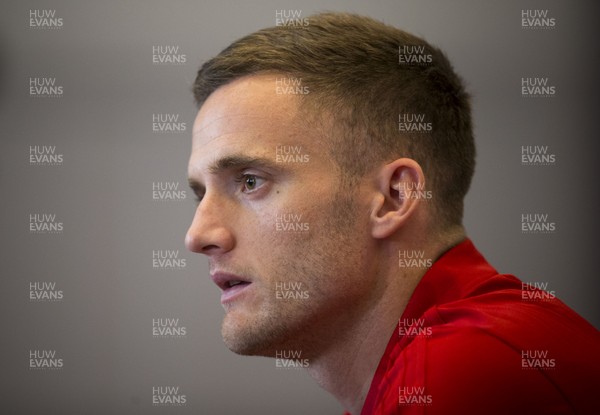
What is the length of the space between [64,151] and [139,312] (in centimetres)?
73

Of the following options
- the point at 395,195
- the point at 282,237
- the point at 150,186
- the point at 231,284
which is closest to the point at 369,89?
the point at 395,195

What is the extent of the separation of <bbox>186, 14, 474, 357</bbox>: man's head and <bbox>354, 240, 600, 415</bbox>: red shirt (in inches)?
7.2

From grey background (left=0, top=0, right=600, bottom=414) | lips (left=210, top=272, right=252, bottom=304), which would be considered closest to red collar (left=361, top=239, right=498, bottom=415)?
lips (left=210, top=272, right=252, bottom=304)

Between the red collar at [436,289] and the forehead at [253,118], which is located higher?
the forehead at [253,118]

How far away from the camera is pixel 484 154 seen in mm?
2336

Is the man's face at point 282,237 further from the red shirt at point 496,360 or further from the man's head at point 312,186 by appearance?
the red shirt at point 496,360

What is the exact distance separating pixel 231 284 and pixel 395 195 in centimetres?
36

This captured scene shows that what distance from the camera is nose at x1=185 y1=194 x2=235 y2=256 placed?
3.43ft

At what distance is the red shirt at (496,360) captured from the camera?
709 mm

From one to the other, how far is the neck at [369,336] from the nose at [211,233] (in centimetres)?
28

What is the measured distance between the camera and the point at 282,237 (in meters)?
1.04

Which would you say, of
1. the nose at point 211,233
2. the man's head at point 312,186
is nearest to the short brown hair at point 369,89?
the man's head at point 312,186

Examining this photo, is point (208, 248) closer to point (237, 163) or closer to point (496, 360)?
point (237, 163)

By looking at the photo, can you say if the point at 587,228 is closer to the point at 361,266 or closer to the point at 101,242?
the point at 361,266
